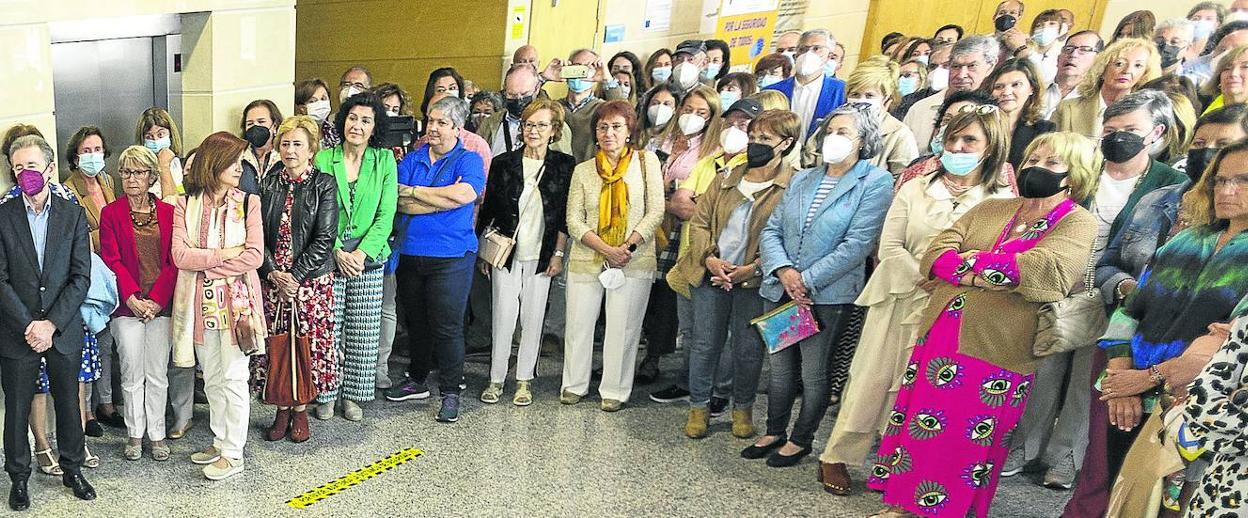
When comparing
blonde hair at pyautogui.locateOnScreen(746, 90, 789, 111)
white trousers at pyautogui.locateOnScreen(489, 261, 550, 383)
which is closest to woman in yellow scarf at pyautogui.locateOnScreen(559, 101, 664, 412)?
white trousers at pyautogui.locateOnScreen(489, 261, 550, 383)

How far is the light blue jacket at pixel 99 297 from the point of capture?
13.4 feet

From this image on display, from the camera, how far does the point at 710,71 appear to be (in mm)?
7520

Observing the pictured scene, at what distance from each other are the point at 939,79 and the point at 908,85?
201 millimetres

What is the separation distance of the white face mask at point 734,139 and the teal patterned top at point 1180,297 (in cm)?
191

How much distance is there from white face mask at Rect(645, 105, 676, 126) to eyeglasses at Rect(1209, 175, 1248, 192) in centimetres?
273

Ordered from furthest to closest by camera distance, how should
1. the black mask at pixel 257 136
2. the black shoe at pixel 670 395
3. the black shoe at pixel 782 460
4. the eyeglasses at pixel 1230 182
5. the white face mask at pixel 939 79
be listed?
1. the white face mask at pixel 939 79
2. the black shoe at pixel 670 395
3. the black mask at pixel 257 136
4. the black shoe at pixel 782 460
5. the eyeglasses at pixel 1230 182

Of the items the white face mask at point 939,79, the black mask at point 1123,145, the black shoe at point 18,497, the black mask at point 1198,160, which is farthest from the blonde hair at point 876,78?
the black shoe at point 18,497

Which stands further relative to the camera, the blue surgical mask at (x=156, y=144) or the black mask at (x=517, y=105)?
the black mask at (x=517, y=105)

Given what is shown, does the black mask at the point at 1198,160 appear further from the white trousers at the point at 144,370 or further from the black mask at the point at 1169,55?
the white trousers at the point at 144,370

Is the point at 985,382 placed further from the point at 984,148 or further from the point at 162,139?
the point at 162,139

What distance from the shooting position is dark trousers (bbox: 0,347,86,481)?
399cm

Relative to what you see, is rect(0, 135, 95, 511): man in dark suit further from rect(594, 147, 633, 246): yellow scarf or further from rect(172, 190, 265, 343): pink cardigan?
rect(594, 147, 633, 246): yellow scarf

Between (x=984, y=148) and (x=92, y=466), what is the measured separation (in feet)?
12.3

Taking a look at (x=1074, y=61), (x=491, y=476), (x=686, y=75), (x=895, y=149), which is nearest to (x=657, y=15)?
(x=686, y=75)
